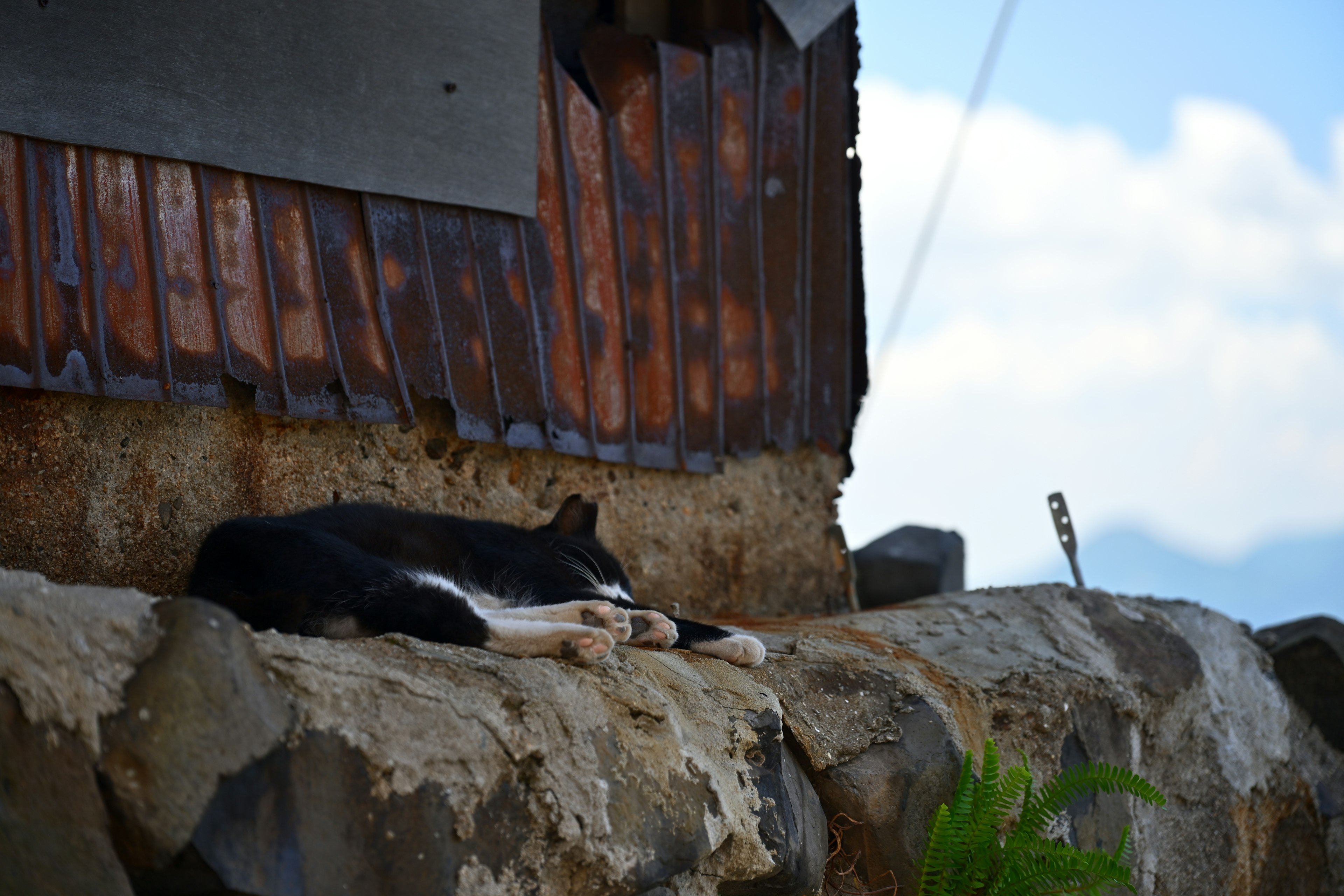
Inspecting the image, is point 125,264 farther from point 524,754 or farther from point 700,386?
point 700,386

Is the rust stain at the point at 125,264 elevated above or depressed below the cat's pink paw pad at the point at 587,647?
above

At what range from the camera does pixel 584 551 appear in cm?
318

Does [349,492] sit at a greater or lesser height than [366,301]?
lesser

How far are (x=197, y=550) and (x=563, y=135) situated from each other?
1880 mm

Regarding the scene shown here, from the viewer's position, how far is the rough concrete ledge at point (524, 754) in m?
1.52

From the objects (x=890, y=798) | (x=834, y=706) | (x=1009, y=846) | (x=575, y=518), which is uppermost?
(x=575, y=518)

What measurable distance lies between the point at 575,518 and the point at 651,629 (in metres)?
0.73

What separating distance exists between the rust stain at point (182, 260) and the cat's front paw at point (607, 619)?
4.45 ft

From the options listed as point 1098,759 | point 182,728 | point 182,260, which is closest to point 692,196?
point 182,260

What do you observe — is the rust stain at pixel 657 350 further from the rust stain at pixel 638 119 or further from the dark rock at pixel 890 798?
the dark rock at pixel 890 798

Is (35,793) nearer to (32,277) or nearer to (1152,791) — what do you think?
(32,277)

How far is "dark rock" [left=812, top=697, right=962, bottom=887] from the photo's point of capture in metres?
2.75

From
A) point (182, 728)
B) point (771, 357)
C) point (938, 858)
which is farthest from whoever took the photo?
point (771, 357)

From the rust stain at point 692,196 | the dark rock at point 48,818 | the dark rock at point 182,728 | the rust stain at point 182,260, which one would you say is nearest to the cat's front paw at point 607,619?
the dark rock at point 182,728
